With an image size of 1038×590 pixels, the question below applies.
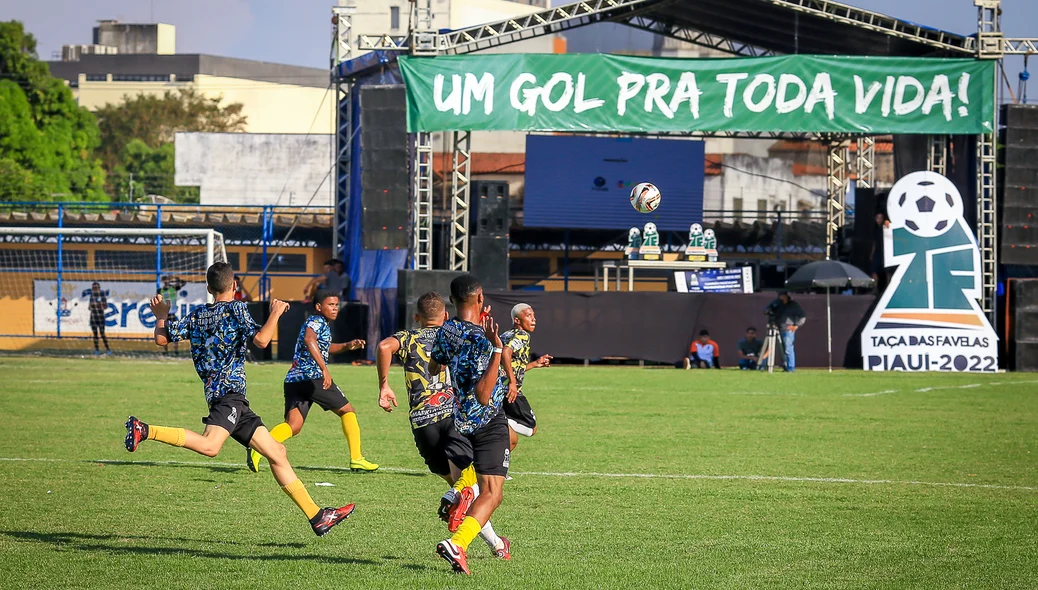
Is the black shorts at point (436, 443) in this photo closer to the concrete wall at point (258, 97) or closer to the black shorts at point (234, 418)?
the black shorts at point (234, 418)

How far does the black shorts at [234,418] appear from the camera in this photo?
27.1 ft

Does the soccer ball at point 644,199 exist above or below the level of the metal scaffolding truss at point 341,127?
below

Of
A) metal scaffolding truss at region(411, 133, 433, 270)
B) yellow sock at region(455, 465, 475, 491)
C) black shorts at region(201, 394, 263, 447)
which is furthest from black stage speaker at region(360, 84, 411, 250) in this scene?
yellow sock at region(455, 465, 475, 491)

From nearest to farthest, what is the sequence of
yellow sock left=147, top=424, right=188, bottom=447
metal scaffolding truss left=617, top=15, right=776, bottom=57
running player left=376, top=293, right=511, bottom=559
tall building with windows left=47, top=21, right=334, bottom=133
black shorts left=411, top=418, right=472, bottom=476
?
1. running player left=376, top=293, right=511, bottom=559
2. yellow sock left=147, top=424, right=188, bottom=447
3. black shorts left=411, top=418, right=472, bottom=476
4. metal scaffolding truss left=617, top=15, right=776, bottom=57
5. tall building with windows left=47, top=21, right=334, bottom=133

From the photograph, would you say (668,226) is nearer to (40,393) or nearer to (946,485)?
(40,393)

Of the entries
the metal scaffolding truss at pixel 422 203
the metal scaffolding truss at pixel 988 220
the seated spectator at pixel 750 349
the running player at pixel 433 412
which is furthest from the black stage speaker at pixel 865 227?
the running player at pixel 433 412

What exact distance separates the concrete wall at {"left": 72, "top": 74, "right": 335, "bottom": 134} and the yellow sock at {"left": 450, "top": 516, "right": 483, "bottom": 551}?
8955 centimetres

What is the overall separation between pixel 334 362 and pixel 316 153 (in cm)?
3095

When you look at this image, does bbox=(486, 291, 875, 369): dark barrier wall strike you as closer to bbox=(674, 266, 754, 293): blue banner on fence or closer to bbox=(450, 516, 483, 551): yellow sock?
bbox=(674, 266, 754, 293): blue banner on fence

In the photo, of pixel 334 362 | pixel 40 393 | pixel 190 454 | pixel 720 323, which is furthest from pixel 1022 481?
pixel 334 362

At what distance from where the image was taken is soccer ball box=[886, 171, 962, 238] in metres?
29.2

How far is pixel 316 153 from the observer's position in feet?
193

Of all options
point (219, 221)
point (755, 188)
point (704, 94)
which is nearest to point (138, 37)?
point (755, 188)

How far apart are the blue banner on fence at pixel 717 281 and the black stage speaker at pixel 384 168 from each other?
26.7ft
